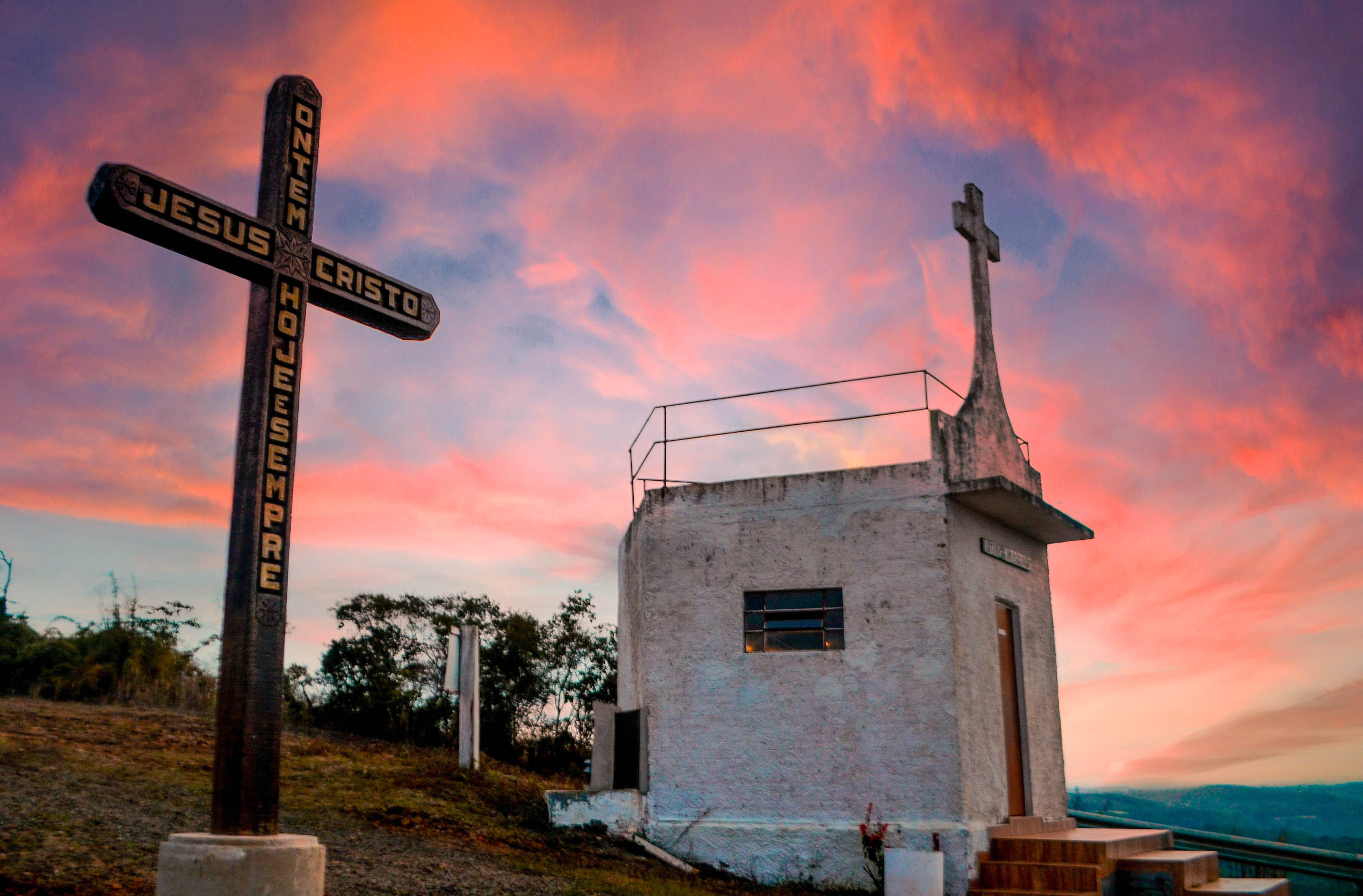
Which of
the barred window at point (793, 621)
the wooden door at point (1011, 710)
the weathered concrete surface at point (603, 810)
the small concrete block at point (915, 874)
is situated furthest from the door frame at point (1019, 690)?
the weathered concrete surface at point (603, 810)

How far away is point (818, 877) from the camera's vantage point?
1142cm

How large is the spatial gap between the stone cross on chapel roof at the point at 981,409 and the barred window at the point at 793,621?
6.73 feet

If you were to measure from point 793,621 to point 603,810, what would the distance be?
3.15m

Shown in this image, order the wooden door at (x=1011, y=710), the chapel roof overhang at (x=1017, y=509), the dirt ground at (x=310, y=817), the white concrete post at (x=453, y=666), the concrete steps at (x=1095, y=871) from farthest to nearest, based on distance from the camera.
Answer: the white concrete post at (x=453, y=666)
the wooden door at (x=1011, y=710)
the chapel roof overhang at (x=1017, y=509)
the concrete steps at (x=1095, y=871)
the dirt ground at (x=310, y=817)

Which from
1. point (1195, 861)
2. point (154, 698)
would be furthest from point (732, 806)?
point (154, 698)

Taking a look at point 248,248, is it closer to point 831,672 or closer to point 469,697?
point 831,672

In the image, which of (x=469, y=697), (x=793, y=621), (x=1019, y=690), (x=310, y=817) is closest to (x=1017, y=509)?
(x=1019, y=690)

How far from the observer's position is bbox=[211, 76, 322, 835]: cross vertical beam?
20.4ft

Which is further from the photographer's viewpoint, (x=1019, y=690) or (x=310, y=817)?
(x=1019, y=690)

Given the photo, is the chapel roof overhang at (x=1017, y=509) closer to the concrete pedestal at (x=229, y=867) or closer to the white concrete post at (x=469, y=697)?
the white concrete post at (x=469, y=697)

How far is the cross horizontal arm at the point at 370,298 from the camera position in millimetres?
7316

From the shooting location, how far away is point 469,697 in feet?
47.8

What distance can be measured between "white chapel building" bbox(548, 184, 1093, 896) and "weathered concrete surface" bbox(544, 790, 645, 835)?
0.02m

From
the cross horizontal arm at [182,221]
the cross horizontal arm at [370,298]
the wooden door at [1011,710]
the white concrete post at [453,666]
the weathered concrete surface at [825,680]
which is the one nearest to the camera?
the cross horizontal arm at [182,221]
